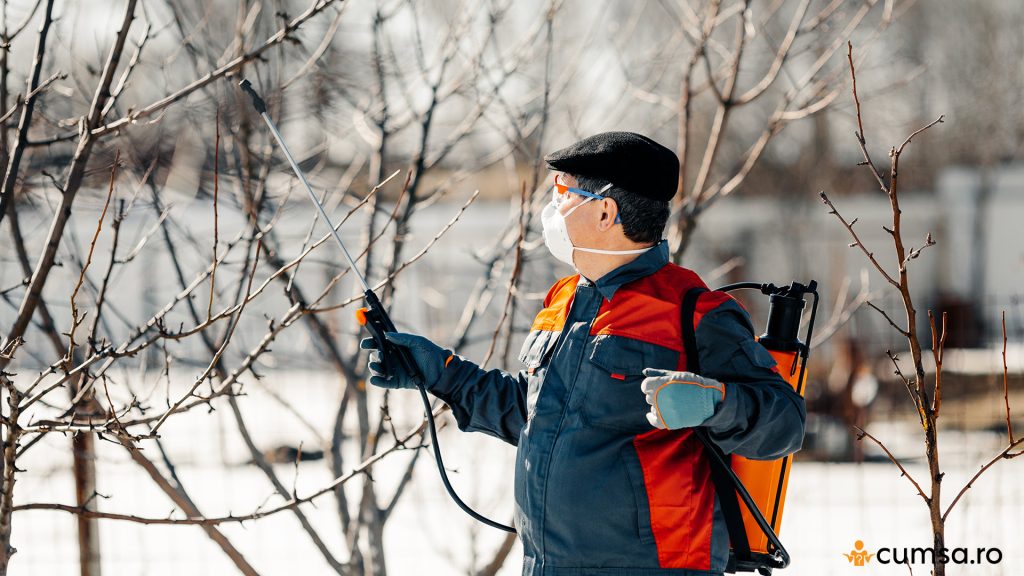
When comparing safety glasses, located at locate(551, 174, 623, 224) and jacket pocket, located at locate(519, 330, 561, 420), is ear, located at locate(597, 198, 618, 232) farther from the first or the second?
jacket pocket, located at locate(519, 330, 561, 420)

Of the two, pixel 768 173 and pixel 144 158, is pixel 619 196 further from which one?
pixel 768 173

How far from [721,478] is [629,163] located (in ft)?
2.16

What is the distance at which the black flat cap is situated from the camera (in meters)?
2.14

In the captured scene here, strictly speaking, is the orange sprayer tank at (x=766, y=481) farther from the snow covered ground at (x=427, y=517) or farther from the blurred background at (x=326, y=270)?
the snow covered ground at (x=427, y=517)

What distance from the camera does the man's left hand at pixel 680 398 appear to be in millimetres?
1832

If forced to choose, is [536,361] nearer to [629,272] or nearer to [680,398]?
[629,272]

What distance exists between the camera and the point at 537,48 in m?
4.07

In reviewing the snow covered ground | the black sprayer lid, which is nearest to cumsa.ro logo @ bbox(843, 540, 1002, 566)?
the snow covered ground

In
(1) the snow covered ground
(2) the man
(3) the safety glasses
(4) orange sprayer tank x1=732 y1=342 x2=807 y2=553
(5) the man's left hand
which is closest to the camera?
(5) the man's left hand

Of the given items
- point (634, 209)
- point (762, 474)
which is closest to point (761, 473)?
point (762, 474)

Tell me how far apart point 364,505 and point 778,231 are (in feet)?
53.3

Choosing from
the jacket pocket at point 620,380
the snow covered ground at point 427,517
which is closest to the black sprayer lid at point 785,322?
the jacket pocket at point 620,380

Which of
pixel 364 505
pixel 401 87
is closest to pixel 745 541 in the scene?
pixel 364 505

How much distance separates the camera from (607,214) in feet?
7.14
